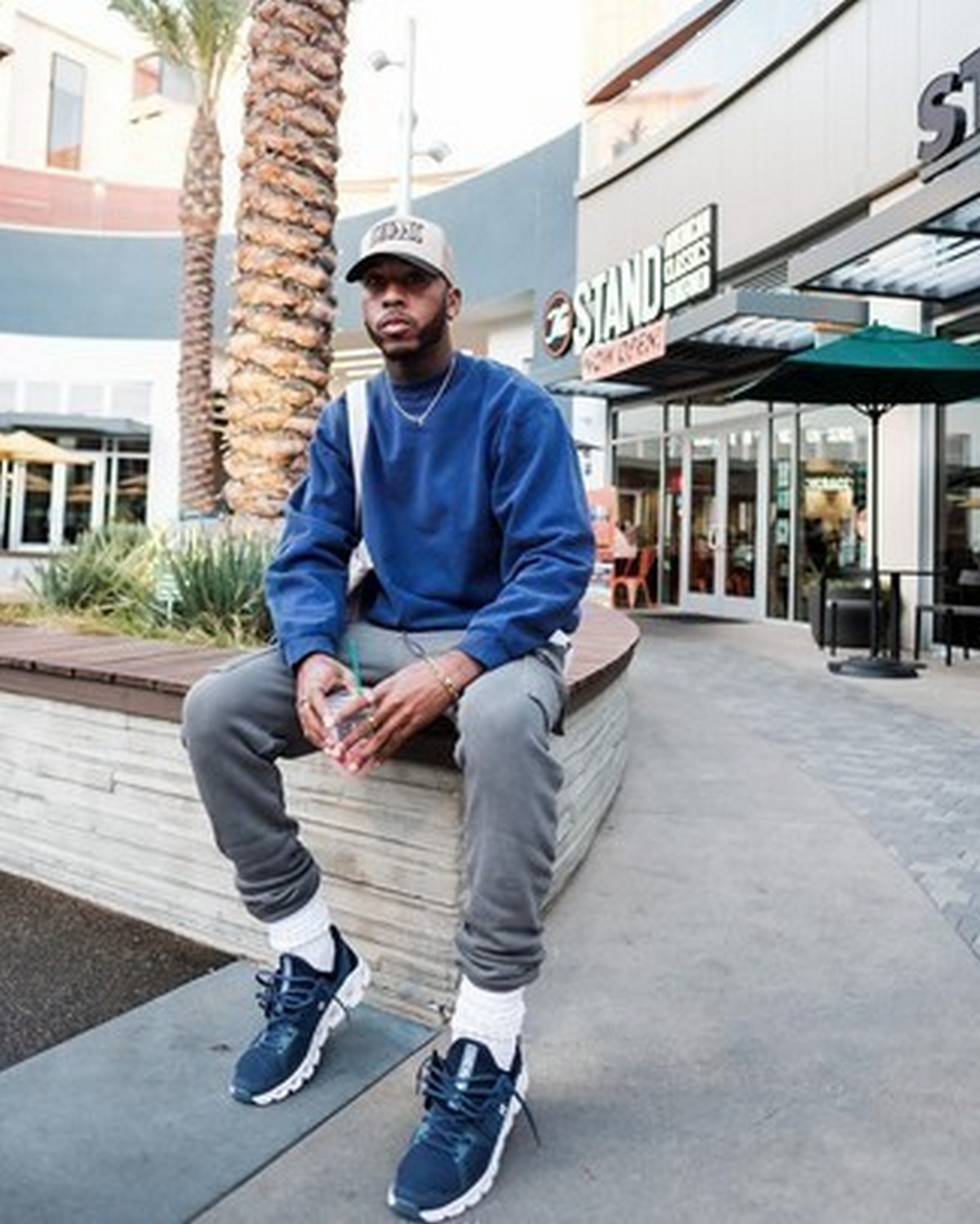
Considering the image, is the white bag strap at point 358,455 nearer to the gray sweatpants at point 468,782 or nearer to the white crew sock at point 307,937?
the gray sweatpants at point 468,782

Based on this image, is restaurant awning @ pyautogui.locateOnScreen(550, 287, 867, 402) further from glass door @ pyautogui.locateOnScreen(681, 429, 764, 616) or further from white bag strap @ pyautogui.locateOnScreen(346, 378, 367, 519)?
white bag strap @ pyautogui.locateOnScreen(346, 378, 367, 519)

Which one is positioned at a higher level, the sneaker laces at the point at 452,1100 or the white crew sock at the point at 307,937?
the white crew sock at the point at 307,937

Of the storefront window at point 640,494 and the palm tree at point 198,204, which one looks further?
the palm tree at point 198,204

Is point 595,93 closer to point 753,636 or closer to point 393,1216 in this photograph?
point 753,636

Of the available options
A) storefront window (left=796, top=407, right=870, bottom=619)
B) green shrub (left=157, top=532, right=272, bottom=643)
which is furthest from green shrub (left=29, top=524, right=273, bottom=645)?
storefront window (left=796, top=407, right=870, bottom=619)

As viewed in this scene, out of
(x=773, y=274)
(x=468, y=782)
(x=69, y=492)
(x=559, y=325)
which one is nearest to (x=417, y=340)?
(x=468, y=782)

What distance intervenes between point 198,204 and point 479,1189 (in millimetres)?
19856

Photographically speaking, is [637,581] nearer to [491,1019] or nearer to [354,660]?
[354,660]

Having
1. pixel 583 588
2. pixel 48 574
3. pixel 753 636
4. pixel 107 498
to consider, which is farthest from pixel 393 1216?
pixel 107 498

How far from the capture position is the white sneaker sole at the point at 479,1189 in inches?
67.1

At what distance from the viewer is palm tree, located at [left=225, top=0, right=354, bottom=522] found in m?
5.68

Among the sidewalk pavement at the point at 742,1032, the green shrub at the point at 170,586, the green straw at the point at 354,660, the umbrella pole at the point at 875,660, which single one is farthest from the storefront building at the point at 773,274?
the green straw at the point at 354,660

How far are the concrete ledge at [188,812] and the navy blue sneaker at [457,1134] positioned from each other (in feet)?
1.80

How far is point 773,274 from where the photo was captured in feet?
45.1
